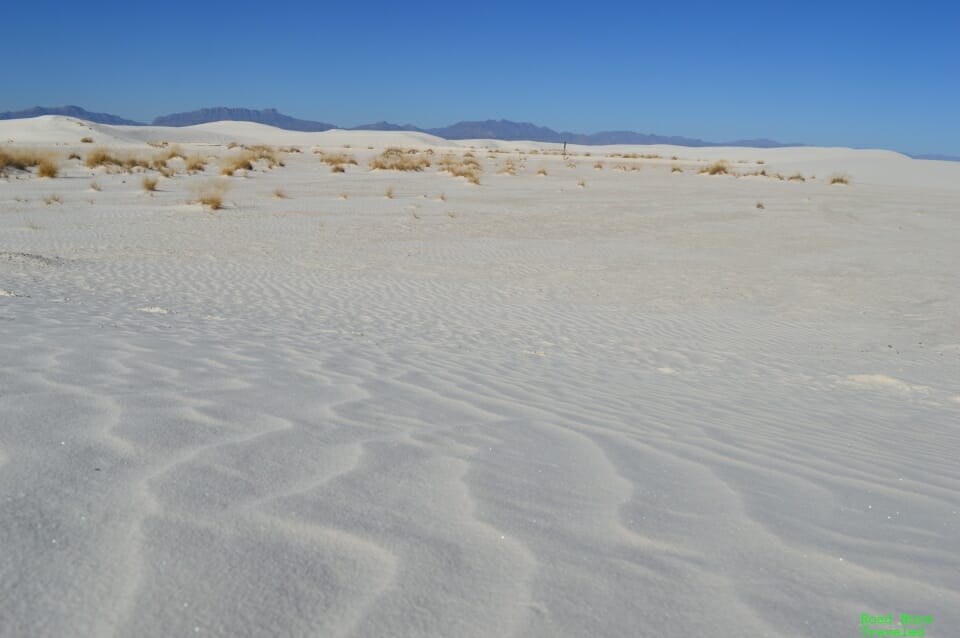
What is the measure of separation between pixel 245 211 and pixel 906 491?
1401 centimetres

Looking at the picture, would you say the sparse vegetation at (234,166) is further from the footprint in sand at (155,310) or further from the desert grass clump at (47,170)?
the footprint in sand at (155,310)

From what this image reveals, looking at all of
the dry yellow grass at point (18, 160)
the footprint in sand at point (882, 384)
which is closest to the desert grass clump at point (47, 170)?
the dry yellow grass at point (18, 160)

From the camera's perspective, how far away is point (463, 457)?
8.18 ft

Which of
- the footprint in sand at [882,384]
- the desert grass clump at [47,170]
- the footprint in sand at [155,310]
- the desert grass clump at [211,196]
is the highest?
the desert grass clump at [47,170]

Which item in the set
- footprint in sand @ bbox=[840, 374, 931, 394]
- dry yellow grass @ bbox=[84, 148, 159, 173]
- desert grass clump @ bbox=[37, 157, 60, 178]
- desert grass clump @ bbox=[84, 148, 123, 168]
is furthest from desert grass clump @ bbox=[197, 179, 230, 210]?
footprint in sand @ bbox=[840, 374, 931, 394]

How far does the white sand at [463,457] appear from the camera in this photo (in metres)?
1.52

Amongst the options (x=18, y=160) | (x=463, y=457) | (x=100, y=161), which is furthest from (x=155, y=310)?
(x=100, y=161)

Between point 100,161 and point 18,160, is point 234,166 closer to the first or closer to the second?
point 100,161

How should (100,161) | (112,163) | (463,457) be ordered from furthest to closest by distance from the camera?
(112,163), (100,161), (463,457)

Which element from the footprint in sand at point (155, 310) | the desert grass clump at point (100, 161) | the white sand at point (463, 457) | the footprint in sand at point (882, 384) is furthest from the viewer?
the desert grass clump at point (100, 161)

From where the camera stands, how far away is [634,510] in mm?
2107

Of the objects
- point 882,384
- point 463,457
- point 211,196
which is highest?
point 463,457

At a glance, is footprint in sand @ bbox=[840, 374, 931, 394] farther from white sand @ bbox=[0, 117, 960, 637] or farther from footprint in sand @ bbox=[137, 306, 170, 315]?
footprint in sand @ bbox=[137, 306, 170, 315]

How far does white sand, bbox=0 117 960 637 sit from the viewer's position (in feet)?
4.99
